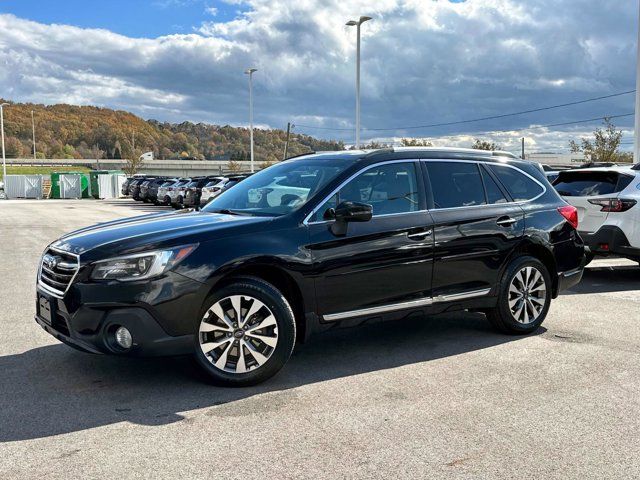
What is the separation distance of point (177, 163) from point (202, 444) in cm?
11127

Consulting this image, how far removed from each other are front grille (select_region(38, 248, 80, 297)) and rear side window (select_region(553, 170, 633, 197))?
23.8 ft

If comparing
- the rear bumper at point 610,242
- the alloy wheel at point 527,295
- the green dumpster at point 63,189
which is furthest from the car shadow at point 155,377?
the green dumpster at point 63,189

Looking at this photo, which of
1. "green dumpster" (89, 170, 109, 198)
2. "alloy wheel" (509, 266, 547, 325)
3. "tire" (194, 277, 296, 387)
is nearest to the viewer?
"tire" (194, 277, 296, 387)

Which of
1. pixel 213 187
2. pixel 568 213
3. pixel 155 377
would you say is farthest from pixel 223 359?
pixel 213 187

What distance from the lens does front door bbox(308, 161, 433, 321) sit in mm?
5016

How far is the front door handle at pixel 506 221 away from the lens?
19.9 ft

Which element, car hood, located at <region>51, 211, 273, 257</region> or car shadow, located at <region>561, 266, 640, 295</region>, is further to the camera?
car shadow, located at <region>561, 266, 640, 295</region>

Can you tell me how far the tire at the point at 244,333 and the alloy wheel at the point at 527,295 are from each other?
248cm

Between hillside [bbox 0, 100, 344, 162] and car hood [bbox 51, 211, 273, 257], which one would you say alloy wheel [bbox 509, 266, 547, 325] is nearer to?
car hood [bbox 51, 211, 273, 257]

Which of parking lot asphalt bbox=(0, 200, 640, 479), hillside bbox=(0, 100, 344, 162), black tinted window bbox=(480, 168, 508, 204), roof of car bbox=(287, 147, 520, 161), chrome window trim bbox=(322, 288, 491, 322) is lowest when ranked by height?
parking lot asphalt bbox=(0, 200, 640, 479)

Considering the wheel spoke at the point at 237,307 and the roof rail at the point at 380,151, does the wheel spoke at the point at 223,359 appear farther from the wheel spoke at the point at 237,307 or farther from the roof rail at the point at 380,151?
the roof rail at the point at 380,151

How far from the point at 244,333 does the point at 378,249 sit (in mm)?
1293

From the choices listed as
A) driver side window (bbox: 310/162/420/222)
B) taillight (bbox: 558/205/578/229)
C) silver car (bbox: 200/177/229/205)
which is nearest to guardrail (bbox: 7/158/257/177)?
silver car (bbox: 200/177/229/205)

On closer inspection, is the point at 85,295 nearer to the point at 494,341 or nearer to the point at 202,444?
the point at 202,444
